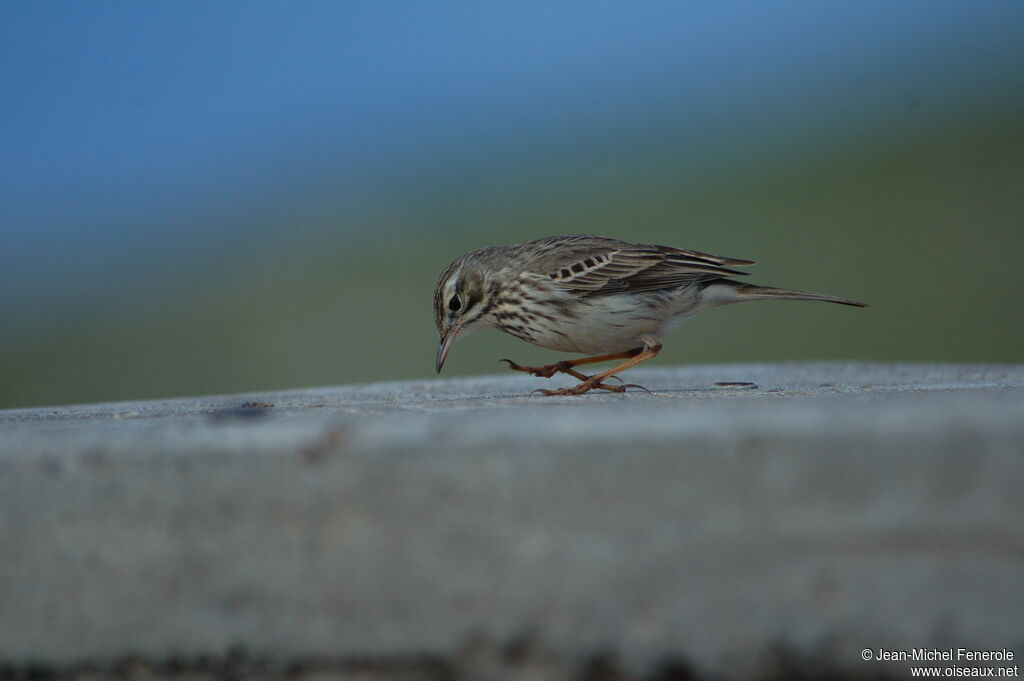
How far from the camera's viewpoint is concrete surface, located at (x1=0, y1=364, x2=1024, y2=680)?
2510mm

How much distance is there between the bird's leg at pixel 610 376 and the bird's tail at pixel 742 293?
55 cm

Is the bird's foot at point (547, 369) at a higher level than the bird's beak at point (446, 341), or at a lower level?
lower

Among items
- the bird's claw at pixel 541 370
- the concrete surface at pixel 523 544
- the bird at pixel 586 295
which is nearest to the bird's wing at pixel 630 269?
the bird at pixel 586 295

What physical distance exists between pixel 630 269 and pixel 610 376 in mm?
902

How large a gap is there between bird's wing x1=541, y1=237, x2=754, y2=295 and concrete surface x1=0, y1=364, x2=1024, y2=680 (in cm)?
381

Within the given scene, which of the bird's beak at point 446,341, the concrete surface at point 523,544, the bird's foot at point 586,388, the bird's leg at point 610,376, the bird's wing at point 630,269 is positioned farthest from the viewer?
the bird's beak at point 446,341

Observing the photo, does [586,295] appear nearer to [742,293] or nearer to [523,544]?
[742,293]

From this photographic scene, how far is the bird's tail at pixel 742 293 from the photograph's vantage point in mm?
6504

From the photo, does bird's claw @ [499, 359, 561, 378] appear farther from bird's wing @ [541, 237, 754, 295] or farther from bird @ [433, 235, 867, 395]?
bird's wing @ [541, 237, 754, 295]

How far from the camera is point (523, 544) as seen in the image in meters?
2.61

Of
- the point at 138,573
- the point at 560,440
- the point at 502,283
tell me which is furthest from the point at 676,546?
the point at 502,283

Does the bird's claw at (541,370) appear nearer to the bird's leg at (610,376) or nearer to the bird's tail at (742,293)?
the bird's leg at (610,376)

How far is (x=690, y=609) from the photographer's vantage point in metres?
2.58

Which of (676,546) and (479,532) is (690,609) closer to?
(676,546)
